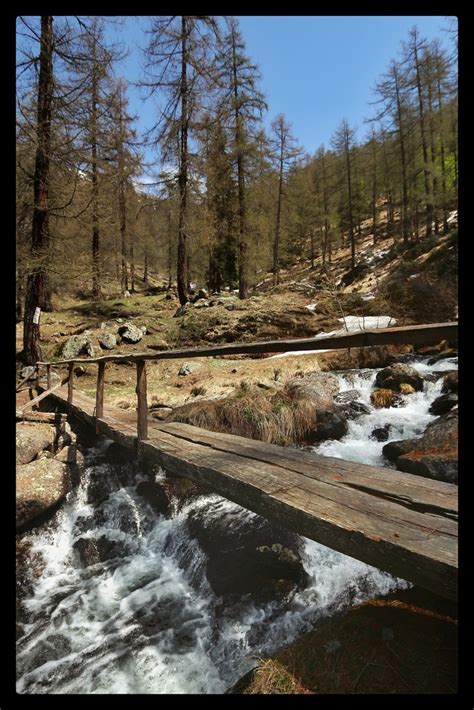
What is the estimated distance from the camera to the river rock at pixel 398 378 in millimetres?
8375

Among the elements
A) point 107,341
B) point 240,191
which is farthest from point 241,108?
point 107,341

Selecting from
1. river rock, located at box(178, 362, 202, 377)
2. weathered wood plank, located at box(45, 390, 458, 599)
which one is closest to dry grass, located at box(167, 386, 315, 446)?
weathered wood plank, located at box(45, 390, 458, 599)

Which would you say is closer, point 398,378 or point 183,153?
point 398,378

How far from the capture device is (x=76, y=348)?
1167 centimetres

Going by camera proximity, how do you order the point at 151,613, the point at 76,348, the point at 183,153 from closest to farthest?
the point at 151,613 < the point at 76,348 < the point at 183,153

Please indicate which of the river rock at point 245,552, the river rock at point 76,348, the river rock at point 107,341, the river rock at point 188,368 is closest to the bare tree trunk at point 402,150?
the river rock at point 188,368

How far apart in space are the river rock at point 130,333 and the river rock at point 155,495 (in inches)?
314

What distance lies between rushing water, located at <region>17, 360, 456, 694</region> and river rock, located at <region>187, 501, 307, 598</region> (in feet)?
0.32

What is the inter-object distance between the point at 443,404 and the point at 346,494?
20.5 feet

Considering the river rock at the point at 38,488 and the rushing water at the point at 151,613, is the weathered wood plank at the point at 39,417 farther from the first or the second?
the rushing water at the point at 151,613

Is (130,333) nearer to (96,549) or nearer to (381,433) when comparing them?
(96,549)

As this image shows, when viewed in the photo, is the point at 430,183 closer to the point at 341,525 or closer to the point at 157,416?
the point at 157,416

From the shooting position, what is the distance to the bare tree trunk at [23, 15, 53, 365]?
365 inches
